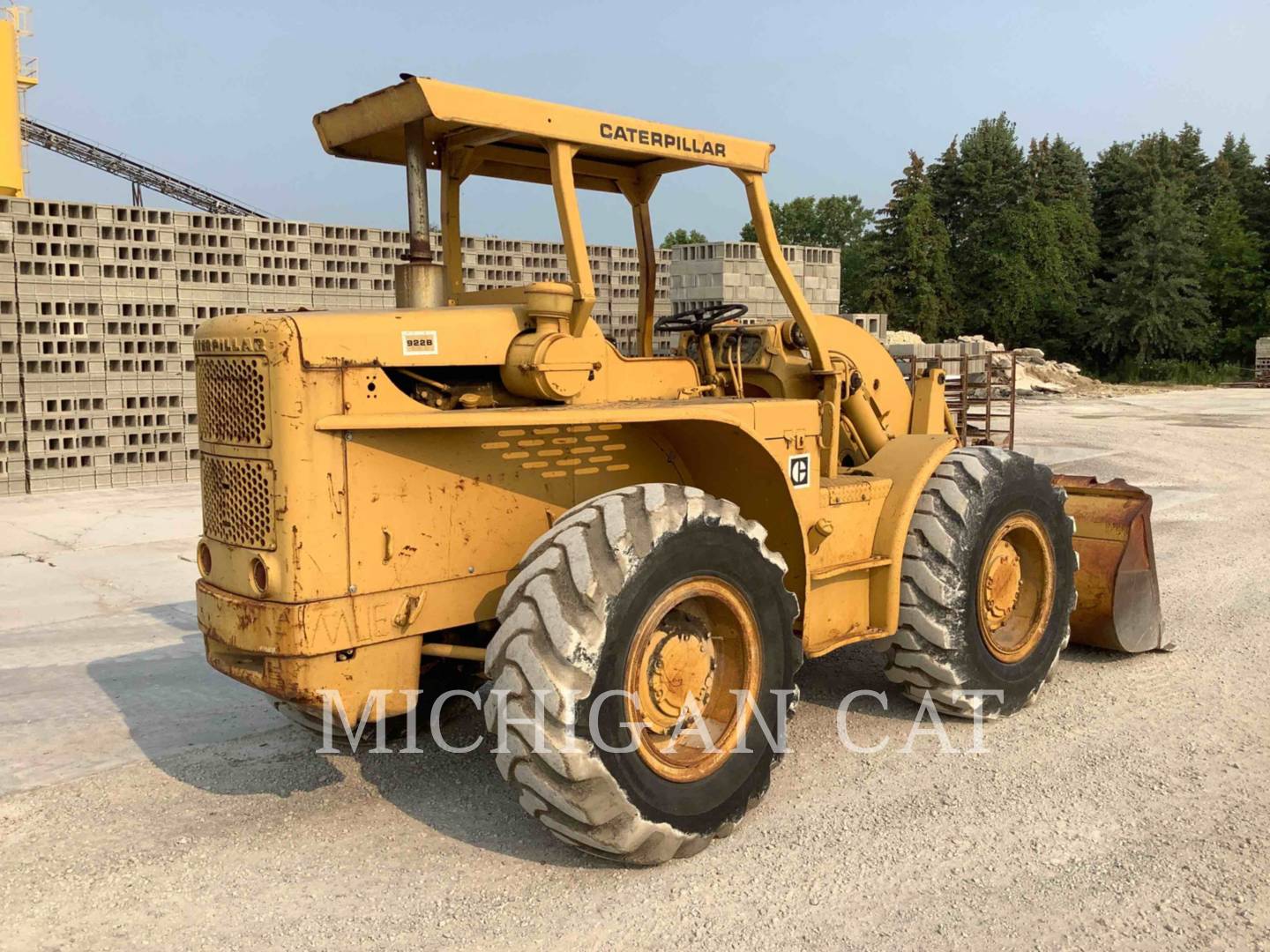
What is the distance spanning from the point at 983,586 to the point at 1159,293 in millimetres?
44886

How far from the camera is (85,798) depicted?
4.42m

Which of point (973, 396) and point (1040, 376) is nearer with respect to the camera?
point (973, 396)

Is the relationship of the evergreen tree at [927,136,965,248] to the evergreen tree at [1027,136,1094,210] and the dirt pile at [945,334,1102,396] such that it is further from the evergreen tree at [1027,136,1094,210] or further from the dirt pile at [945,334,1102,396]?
the dirt pile at [945,334,1102,396]

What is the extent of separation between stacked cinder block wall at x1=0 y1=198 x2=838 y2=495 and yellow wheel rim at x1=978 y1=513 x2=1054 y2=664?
8282mm

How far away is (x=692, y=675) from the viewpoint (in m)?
3.99

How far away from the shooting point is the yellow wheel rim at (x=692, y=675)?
372 cm

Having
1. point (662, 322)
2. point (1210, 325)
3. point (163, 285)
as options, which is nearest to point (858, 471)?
point (662, 322)

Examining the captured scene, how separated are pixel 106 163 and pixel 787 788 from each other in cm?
2971

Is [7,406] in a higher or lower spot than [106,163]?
lower

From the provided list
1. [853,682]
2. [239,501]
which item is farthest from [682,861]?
[853,682]

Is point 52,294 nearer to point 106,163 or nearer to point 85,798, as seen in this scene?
point 85,798

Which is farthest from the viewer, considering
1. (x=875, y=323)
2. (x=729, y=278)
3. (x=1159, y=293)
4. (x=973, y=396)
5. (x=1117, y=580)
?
(x=1159, y=293)

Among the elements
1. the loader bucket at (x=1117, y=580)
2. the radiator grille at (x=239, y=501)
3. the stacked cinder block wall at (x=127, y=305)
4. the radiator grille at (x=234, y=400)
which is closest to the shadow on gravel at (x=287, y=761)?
the radiator grille at (x=239, y=501)

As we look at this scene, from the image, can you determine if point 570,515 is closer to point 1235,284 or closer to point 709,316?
point 709,316
